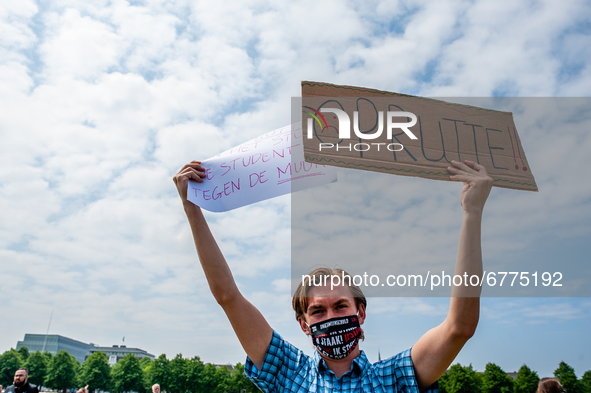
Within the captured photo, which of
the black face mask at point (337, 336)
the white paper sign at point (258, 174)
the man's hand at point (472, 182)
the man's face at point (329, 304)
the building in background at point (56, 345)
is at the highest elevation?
the building in background at point (56, 345)

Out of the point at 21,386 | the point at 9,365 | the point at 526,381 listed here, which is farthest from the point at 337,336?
the point at 9,365

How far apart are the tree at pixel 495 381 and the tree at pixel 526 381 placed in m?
0.93

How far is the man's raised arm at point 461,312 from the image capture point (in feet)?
7.80

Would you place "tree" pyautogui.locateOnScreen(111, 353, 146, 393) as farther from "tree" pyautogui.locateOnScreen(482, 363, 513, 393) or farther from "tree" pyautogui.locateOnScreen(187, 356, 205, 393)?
"tree" pyautogui.locateOnScreen(482, 363, 513, 393)

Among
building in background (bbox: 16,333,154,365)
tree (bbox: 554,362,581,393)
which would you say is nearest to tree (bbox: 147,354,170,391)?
tree (bbox: 554,362,581,393)

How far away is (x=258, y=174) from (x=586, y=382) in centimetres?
6000

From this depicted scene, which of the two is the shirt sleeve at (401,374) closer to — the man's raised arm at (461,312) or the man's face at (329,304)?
the man's raised arm at (461,312)

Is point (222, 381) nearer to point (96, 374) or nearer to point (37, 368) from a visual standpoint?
point (96, 374)

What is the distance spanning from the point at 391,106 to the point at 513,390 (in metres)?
58.7

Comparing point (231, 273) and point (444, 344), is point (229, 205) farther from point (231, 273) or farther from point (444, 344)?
point (444, 344)

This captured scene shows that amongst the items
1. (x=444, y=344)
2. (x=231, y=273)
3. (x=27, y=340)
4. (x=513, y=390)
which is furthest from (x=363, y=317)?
(x=27, y=340)

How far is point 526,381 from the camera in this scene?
48.6m

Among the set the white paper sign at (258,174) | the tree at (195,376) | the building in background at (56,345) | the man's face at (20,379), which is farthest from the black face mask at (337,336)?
the building in background at (56,345)

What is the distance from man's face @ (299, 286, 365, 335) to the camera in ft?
9.57
